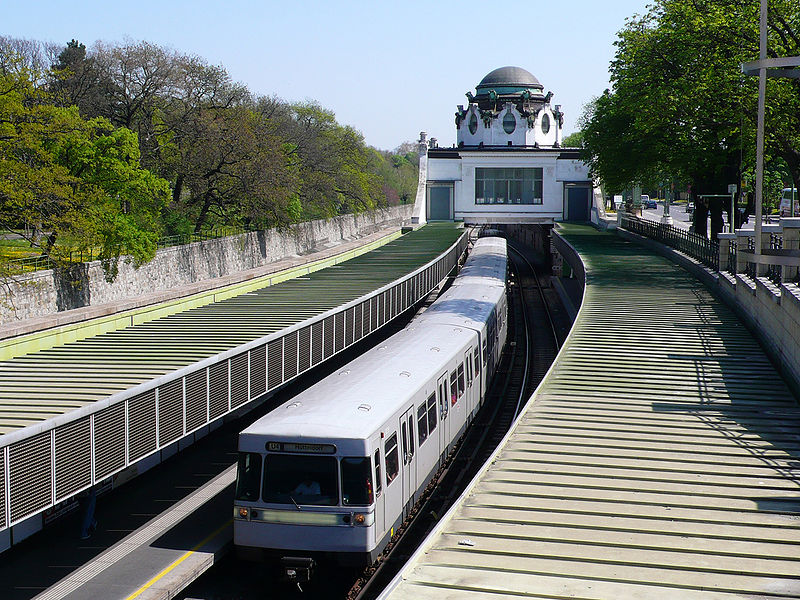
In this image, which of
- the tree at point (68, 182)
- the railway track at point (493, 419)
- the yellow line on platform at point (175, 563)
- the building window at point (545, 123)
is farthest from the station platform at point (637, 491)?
the building window at point (545, 123)

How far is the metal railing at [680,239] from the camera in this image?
30923mm

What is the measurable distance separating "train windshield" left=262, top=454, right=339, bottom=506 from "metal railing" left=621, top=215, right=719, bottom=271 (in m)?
20.7

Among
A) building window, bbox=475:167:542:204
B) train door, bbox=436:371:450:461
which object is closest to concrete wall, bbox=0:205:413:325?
building window, bbox=475:167:542:204

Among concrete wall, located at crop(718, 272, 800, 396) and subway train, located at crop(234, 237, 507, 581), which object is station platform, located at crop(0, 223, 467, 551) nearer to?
subway train, located at crop(234, 237, 507, 581)

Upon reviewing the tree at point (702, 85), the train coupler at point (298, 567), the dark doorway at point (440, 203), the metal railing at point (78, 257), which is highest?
the tree at point (702, 85)

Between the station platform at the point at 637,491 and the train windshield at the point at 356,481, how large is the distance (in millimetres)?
1609

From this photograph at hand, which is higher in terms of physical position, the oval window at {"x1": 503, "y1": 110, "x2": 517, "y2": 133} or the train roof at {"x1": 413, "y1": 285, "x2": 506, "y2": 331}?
the oval window at {"x1": 503, "y1": 110, "x2": 517, "y2": 133}

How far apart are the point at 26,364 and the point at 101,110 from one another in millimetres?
35752

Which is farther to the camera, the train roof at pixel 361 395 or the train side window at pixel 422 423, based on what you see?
the train side window at pixel 422 423

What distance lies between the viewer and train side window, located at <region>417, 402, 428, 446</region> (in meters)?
14.8

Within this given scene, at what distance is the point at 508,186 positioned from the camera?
77750mm

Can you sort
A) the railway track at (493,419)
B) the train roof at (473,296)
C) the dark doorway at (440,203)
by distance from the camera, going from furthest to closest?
the dark doorway at (440,203) → the train roof at (473,296) → the railway track at (493,419)

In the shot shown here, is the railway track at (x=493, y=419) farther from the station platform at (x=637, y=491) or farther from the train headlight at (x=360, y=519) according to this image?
the station platform at (x=637, y=491)

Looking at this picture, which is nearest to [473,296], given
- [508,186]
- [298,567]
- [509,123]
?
[298,567]
